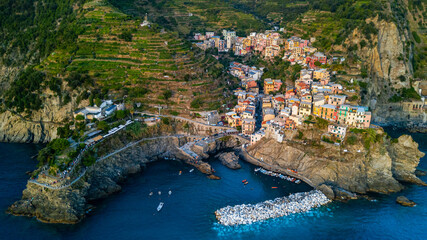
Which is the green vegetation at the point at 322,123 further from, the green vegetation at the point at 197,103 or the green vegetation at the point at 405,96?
the green vegetation at the point at 405,96

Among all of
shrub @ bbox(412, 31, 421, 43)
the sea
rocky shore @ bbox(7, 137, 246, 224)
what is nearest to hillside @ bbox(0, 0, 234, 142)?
rocky shore @ bbox(7, 137, 246, 224)

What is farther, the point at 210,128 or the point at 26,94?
the point at 26,94

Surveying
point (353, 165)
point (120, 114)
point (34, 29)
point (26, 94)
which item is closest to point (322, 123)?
point (353, 165)

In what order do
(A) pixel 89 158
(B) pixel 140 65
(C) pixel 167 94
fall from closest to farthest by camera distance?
(A) pixel 89 158 < (C) pixel 167 94 < (B) pixel 140 65

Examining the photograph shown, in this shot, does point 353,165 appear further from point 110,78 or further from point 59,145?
point 110,78

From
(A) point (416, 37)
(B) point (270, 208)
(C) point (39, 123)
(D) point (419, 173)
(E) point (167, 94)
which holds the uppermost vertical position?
(A) point (416, 37)

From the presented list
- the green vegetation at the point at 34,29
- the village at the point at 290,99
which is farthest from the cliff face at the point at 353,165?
the green vegetation at the point at 34,29

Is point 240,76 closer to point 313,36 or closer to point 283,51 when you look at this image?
point 283,51
